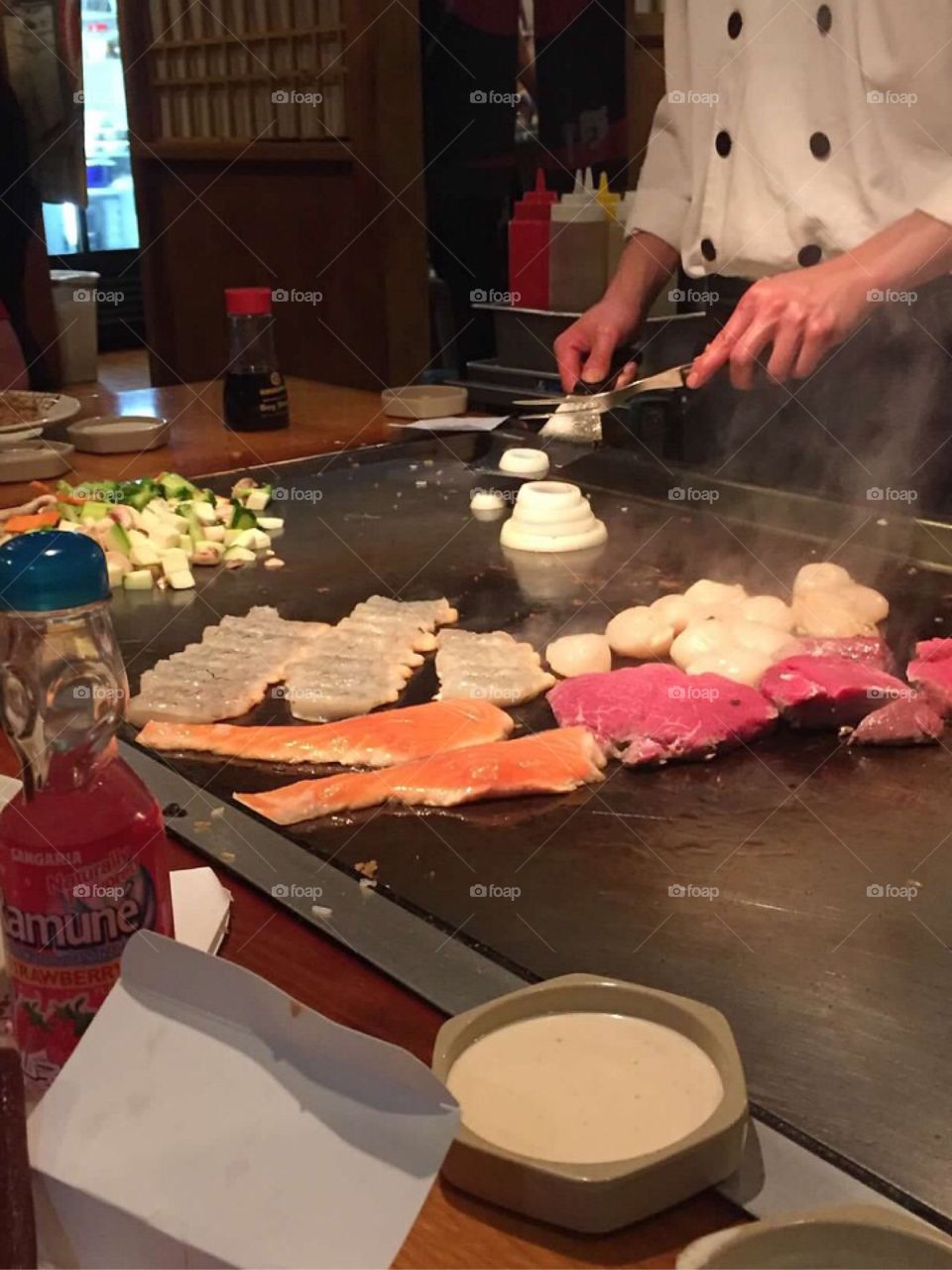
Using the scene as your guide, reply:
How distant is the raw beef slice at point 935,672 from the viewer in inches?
60.3

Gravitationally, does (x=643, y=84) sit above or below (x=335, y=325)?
above

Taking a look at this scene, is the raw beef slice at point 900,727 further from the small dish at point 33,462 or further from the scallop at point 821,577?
the small dish at point 33,462

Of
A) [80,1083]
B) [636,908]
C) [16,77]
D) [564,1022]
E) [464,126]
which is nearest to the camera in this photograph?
[80,1083]

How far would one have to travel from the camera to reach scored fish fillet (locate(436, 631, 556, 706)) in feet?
5.37

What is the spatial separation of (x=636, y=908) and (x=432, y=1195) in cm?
40

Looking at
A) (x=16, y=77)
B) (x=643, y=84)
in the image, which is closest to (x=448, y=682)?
(x=643, y=84)

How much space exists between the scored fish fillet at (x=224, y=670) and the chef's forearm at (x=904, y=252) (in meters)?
1.12

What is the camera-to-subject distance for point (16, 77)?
5.91 metres

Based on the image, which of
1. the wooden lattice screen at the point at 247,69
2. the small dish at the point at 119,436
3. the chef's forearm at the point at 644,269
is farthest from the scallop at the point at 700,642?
the wooden lattice screen at the point at 247,69

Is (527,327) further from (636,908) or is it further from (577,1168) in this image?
(577,1168)

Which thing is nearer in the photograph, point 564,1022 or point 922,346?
point 564,1022
